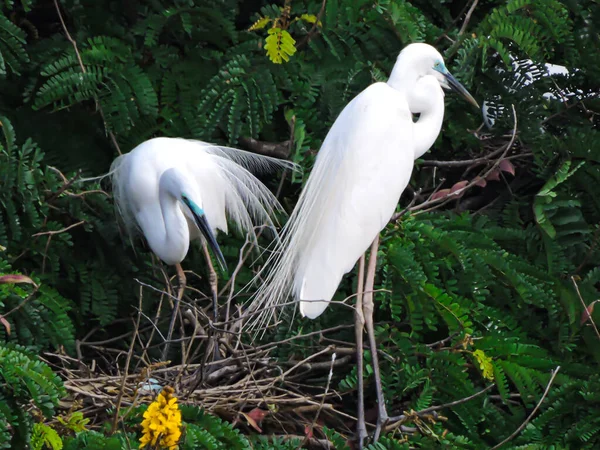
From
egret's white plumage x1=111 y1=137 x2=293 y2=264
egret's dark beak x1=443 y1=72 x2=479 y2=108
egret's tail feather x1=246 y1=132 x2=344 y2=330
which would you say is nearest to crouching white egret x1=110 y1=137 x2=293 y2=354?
egret's white plumage x1=111 y1=137 x2=293 y2=264

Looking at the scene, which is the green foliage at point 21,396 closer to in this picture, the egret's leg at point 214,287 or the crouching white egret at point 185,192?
the egret's leg at point 214,287

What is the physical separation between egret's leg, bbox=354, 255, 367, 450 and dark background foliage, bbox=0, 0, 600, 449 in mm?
62

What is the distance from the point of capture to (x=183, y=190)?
3.88 meters

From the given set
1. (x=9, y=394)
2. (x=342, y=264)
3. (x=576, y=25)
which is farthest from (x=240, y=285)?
(x=576, y=25)

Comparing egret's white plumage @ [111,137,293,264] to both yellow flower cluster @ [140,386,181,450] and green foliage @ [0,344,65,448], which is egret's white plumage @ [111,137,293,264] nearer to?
green foliage @ [0,344,65,448]

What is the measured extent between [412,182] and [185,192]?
89 centimetres

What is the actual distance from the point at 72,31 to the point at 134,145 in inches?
18.5

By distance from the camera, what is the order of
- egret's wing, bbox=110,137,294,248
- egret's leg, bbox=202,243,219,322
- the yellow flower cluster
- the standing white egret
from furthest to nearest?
egret's wing, bbox=110,137,294,248 → egret's leg, bbox=202,243,219,322 → the standing white egret → the yellow flower cluster

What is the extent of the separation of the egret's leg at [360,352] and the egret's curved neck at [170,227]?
2.33 feet

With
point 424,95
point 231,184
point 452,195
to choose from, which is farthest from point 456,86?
point 231,184

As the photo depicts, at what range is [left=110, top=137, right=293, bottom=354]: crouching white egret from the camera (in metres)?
3.93

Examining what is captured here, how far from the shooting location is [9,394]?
2.79 metres

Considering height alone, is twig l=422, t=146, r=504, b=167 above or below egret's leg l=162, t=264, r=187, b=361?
above

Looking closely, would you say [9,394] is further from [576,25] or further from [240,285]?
[576,25]
